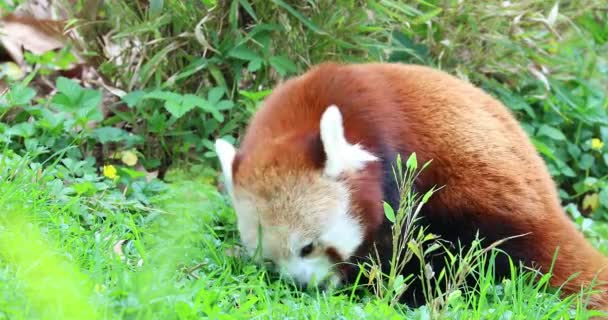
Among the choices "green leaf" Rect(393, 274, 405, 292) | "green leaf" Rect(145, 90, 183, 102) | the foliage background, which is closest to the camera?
"green leaf" Rect(393, 274, 405, 292)

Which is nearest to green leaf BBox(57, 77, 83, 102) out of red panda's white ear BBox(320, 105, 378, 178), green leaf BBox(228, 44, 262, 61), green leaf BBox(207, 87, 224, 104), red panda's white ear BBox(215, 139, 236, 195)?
green leaf BBox(207, 87, 224, 104)

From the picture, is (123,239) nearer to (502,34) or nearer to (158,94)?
(158,94)

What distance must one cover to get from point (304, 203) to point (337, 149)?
0.23 m

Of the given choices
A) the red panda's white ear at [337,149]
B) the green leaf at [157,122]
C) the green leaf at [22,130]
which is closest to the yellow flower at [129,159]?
the green leaf at [157,122]

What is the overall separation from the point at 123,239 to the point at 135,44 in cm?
148

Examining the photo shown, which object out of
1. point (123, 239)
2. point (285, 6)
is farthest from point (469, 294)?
point (285, 6)

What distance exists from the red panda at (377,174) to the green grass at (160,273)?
0.16 m

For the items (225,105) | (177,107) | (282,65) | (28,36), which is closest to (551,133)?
(282,65)

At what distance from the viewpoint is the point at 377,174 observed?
323 cm

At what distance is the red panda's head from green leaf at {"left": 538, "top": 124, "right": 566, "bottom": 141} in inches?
82.4

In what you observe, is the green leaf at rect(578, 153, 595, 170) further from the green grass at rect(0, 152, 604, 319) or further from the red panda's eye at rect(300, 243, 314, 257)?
the red panda's eye at rect(300, 243, 314, 257)

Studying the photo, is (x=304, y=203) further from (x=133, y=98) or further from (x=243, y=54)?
(x=133, y=98)

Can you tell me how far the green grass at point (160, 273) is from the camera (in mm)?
2361

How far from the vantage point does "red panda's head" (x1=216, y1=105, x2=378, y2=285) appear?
303cm
